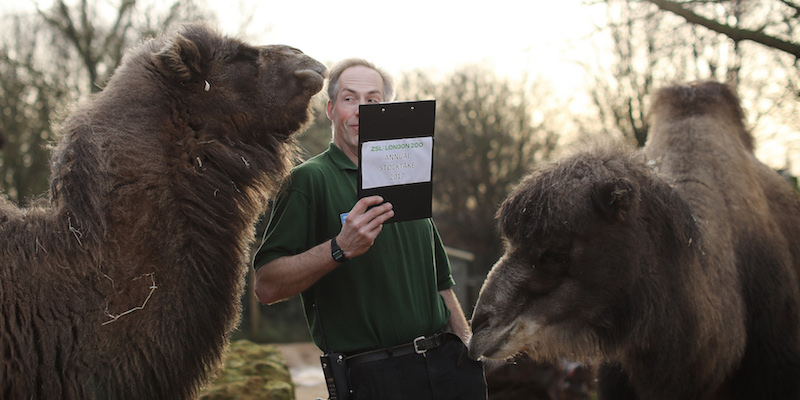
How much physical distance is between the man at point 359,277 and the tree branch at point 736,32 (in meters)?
2.13

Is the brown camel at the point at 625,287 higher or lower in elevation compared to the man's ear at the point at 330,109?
lower

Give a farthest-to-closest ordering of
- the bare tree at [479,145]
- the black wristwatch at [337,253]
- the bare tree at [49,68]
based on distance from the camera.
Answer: the bare tree at [479,145] → the bare tree at [49,68] → the black wristwatch at [337,253]

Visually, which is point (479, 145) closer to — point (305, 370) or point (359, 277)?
point (305, 370)

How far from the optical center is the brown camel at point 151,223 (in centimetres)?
228

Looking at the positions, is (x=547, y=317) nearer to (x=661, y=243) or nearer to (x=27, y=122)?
(x=661, y=243)

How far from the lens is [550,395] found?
671cm

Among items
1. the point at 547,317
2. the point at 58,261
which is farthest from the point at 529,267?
the point at 58,261

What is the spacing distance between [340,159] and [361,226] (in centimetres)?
71

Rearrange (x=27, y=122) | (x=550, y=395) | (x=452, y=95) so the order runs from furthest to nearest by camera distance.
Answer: (x=452, y=95) < (x=27, y=122) < (x=550, y=395)

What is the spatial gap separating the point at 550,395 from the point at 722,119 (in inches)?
129

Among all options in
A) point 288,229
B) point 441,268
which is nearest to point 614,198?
point 441,268

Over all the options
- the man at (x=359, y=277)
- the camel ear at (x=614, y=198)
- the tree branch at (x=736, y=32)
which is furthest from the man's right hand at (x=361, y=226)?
the tree branch at (x=736, y=32)

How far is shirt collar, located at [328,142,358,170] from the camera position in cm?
329

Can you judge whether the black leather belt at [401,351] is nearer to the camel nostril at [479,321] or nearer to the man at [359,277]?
the man at [359,277]
